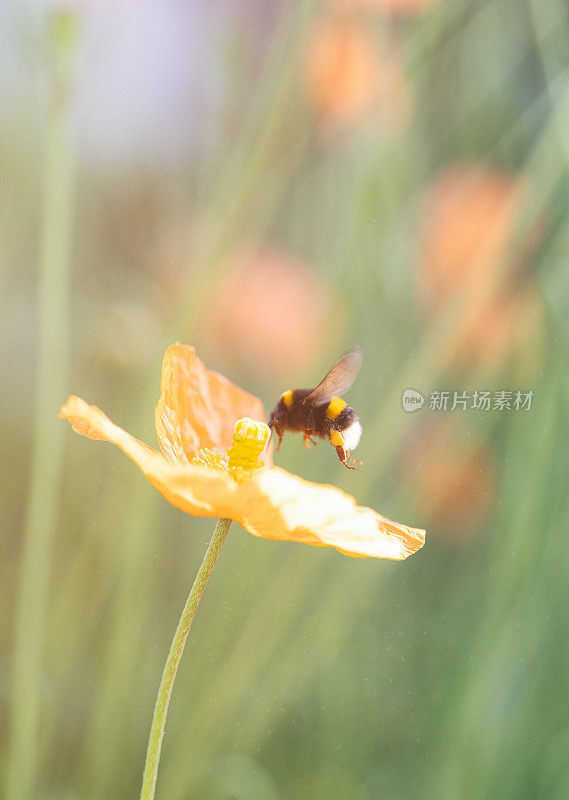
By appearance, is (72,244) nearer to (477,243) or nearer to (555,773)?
(477,243)

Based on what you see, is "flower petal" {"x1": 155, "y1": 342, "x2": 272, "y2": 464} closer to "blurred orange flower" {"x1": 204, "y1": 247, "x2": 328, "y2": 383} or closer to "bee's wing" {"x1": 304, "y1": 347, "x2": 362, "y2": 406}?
"bee's wing" {"x1": 304, "y1": 347, "x2": 362, "y2": 406}

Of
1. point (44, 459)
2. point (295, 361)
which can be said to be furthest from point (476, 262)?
point (44, 459)

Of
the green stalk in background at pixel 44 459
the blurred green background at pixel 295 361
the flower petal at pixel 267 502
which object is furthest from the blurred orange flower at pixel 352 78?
the flower petal at pixel 267 502

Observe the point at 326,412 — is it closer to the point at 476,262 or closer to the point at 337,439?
the point at 337,439

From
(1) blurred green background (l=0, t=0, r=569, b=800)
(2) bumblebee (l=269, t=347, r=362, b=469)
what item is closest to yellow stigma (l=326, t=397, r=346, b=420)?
(2) bumblebee (l=269, t=347, r=362, b=469)

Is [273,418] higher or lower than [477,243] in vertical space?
lower

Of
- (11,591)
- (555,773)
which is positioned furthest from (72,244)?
(555,773)
